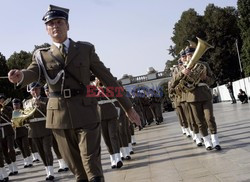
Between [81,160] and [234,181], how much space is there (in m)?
2.34

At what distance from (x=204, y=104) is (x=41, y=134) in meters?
3.73

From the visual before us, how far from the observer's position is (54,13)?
532cm

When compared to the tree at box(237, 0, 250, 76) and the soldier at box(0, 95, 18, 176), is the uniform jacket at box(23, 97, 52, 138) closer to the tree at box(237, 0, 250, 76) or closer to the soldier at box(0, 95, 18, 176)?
the soldier at box(0, 95, 18, 176)

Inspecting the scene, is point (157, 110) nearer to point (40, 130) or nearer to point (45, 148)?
point (40, 130)

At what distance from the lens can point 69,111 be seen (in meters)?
5.25

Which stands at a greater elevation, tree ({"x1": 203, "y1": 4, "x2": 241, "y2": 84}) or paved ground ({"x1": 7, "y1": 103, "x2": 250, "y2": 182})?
tree ({"x1": 203, "y1": 4, "x2": 241, "y2": 84})

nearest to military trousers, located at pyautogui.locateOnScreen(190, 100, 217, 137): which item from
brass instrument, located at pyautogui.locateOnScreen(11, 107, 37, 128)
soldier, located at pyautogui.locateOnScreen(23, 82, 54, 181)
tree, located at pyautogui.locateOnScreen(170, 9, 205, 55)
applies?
soldier, located at pyautogui.locateOnScreen(23, 82, 54, 181)

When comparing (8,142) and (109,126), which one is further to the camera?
(8,142)

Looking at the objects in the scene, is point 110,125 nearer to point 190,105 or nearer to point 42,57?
point 190,105

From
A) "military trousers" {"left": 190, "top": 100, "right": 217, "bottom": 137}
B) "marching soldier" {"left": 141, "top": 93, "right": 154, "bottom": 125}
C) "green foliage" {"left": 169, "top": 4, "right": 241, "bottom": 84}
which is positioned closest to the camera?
"military trousers" {"left": 190, "top": 100, "right": 217, "bottom": 137}

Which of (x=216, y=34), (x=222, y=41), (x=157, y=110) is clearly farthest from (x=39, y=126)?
(x=216, y=34)

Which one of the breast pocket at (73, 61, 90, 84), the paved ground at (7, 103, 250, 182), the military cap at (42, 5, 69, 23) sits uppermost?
the military cap at (42, 5, 69, 23)

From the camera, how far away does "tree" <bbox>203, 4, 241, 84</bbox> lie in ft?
205

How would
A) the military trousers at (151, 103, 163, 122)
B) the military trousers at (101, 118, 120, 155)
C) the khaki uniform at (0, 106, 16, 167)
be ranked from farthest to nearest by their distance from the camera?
the military trousers at (151, 103, 163, 122), the khaki uniform at (0, 106, 16, 167), the military trousers at (101, 118, 120, 155)
